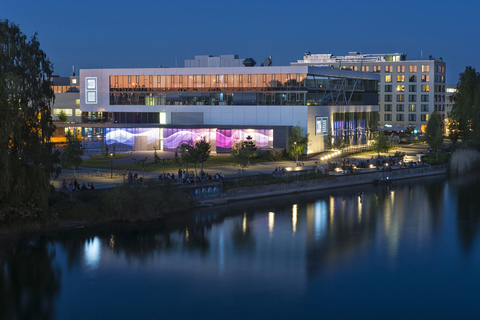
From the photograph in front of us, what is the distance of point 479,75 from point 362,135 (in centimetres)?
1845

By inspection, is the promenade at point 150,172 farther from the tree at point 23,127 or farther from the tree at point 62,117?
the tree at point 62,117

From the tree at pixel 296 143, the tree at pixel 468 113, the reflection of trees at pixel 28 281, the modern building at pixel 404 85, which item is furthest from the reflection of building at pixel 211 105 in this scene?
the modern building at pixel 404 85

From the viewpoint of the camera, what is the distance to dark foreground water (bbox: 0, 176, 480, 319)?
2286 cm

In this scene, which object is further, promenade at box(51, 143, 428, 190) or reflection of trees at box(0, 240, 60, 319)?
promenade at box(51, 143, 428, 190)

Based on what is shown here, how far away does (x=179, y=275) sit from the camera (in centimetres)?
2620

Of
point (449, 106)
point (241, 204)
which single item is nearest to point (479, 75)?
point (449, 106)

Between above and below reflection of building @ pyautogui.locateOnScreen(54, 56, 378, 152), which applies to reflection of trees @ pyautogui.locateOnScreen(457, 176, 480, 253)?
below

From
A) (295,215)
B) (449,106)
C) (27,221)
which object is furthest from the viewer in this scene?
(449,106)

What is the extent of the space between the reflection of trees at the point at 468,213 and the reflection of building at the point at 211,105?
15.5 m

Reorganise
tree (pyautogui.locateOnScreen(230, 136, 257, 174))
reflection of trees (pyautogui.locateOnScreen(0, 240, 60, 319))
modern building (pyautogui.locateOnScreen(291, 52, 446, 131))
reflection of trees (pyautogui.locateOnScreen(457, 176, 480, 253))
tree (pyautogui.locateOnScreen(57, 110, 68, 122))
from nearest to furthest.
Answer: reflection of trees (pyautogui.locateOnScreen(0, 240, 60, 319))
reflection of trees (pyautogui.locateOnScreen(457, 176, 480, 253))
tree (pyautogui.locateOnScreen(230, 136, 257, 174))
tree (pyautogui.locateOnScreen(57, 110, 68, 122))
modern building (pyautogui.locateOnScreen(291, 52, 446, 131))

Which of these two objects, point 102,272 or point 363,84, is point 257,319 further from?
point 363,84

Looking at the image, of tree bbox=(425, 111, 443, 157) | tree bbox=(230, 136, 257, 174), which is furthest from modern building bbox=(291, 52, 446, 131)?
tree bbox=(230, 136, 257, 174)

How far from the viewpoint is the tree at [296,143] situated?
53.1m

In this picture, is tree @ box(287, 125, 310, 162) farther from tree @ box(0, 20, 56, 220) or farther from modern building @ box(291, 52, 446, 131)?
modern building @ box(291, 52, 446, 131)
